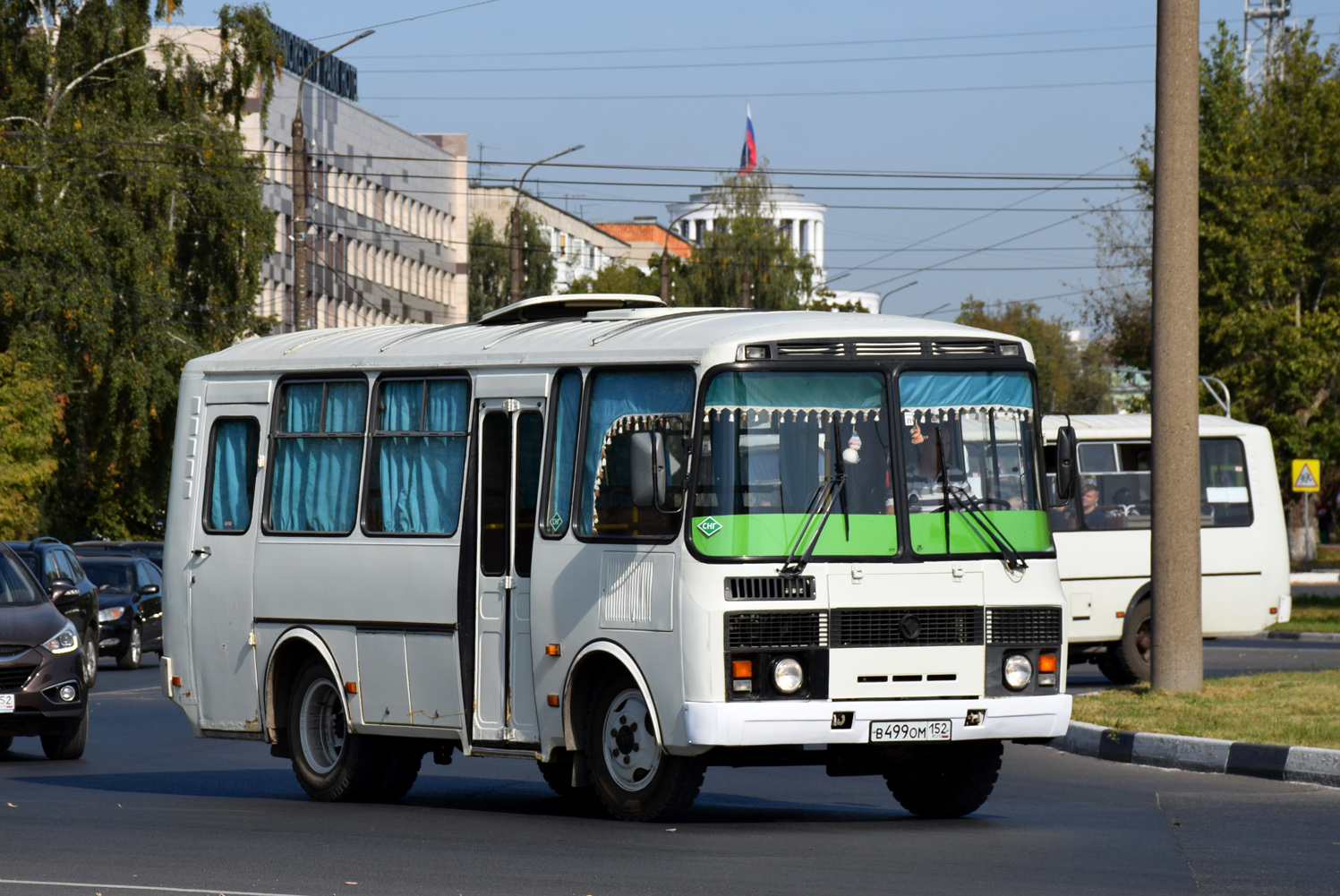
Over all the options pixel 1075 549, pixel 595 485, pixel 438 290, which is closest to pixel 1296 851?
pixel 595 485

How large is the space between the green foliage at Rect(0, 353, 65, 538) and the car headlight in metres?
23.2

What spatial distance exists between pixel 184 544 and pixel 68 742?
324 centimetres

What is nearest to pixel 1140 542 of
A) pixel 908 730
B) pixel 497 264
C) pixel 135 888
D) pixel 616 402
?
pixel 616 402

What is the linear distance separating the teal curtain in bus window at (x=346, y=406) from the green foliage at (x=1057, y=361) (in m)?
101

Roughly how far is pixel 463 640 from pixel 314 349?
247 cm

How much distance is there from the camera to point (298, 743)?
44.0 ft

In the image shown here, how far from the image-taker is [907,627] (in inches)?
432

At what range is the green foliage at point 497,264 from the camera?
9338cm

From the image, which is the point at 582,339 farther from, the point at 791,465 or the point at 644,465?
the point at 791,465

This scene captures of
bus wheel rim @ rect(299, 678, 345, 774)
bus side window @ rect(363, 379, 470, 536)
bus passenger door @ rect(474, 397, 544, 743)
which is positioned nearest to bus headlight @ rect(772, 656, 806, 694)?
bus passenger door @ rect(474, 397, 544, 743)

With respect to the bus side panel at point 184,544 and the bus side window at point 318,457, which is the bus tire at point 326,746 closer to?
the bus side window at point 318,457

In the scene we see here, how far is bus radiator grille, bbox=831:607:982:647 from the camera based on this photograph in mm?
10867

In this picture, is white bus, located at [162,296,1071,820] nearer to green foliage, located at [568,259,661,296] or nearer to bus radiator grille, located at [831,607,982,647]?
bus radiator grille, located at [831,607,982,647]

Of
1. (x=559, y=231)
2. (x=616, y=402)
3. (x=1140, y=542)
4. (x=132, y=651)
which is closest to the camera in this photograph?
(x=616, y=402)
